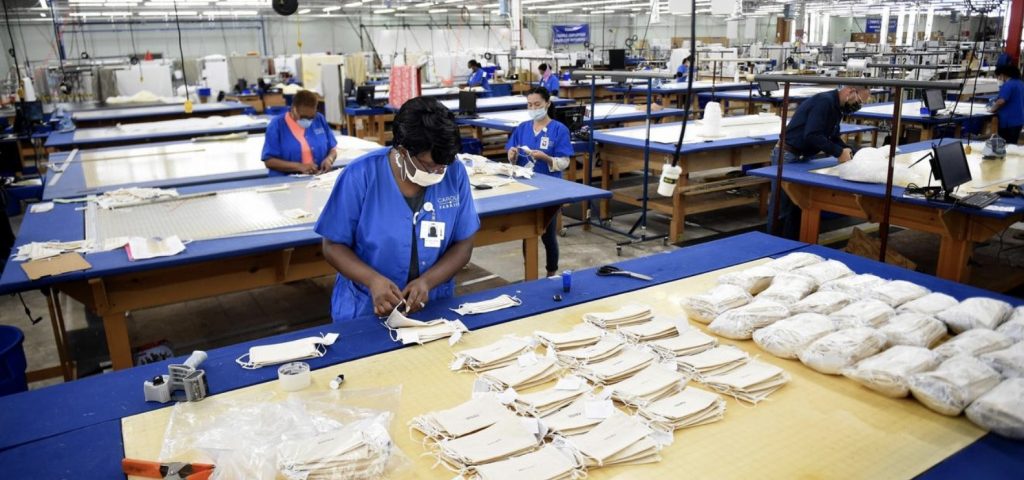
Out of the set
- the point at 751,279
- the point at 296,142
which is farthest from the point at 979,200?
the point at 296,142

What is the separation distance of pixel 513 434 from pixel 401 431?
0.89 ft

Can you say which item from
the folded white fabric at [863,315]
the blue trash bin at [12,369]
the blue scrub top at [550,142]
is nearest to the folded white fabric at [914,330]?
the folded white fabric at [863,315]

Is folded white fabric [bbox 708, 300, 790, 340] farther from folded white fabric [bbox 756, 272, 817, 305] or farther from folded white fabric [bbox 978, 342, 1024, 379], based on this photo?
folded white fabric [bbox 978, 342, 1024, 379]

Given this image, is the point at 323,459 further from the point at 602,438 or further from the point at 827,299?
the point at 827,299

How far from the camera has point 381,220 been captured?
2439mm

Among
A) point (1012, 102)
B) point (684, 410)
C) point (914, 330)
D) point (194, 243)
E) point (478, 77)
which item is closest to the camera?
point (684, 410)

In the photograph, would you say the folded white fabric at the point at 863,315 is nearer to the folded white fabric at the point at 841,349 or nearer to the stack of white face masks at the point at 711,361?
the folded white fabric at the point at 841,349

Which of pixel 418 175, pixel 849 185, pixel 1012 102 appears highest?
pixel 418 175

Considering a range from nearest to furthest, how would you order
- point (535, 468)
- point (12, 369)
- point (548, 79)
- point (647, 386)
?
point (535, 468), point (647, 386), point (12, 369), point (548, 79)

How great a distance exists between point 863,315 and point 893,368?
35 centimetres

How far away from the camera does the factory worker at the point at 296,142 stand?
509 cm

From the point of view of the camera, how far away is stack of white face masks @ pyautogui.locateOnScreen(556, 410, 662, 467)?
148 cm

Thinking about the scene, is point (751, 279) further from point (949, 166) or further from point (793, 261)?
point (949, 166)

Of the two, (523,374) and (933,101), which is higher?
(933,101)
